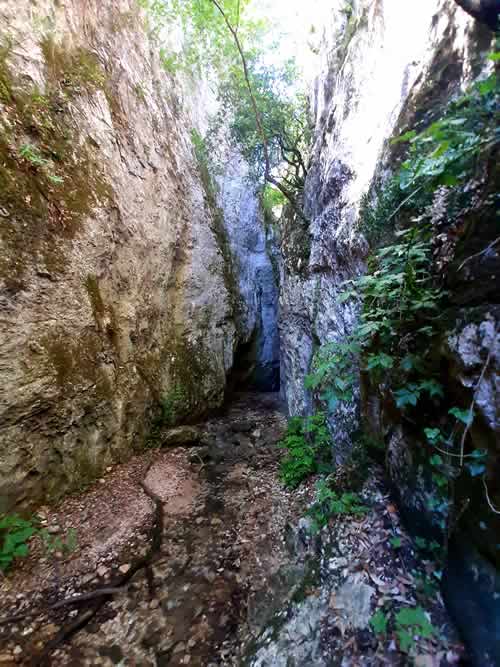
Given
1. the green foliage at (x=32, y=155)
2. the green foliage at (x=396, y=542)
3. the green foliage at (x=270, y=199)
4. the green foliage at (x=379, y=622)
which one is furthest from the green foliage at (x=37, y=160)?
the green foliage at (x=270, y=199)

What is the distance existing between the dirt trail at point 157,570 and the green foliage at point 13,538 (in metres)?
0.18

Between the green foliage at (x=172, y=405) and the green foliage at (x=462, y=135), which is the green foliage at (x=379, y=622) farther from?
the green foliage at (x=172, y=405)

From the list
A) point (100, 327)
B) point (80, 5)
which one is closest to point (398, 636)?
point (100, 327)

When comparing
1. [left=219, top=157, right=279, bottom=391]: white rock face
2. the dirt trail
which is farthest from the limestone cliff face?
[left=219, top=157, right=279, bottom=391]: white rock face

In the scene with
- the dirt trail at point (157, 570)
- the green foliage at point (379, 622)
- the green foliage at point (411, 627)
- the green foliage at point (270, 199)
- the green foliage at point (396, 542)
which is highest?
the green foliage at point (270, 199)

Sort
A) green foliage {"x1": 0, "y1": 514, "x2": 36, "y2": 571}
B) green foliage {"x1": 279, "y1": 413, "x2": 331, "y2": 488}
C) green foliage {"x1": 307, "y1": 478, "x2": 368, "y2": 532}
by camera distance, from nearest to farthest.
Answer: green foliage {"x1": 307, "y1": 478, "x2": 368, "y2": 532} < green foliage {"x1": 0, "y1": 514, "x2": 36, "y2": 571} < green foliage {"x1": 279, "y1": 413, "x2": 331, "y2": 488}

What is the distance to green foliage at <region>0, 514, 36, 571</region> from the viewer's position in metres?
3.55

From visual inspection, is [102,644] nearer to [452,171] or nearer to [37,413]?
[37,413]

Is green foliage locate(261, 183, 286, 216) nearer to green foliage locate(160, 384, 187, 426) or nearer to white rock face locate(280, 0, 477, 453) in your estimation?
white rock face locate(280, 0, 477, 453)

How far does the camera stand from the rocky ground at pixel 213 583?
228 centimetres

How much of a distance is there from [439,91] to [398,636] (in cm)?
449

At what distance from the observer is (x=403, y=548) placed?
240 centimetres

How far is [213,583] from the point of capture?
3627 mm

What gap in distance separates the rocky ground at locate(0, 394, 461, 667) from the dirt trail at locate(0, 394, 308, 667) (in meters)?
0.01
